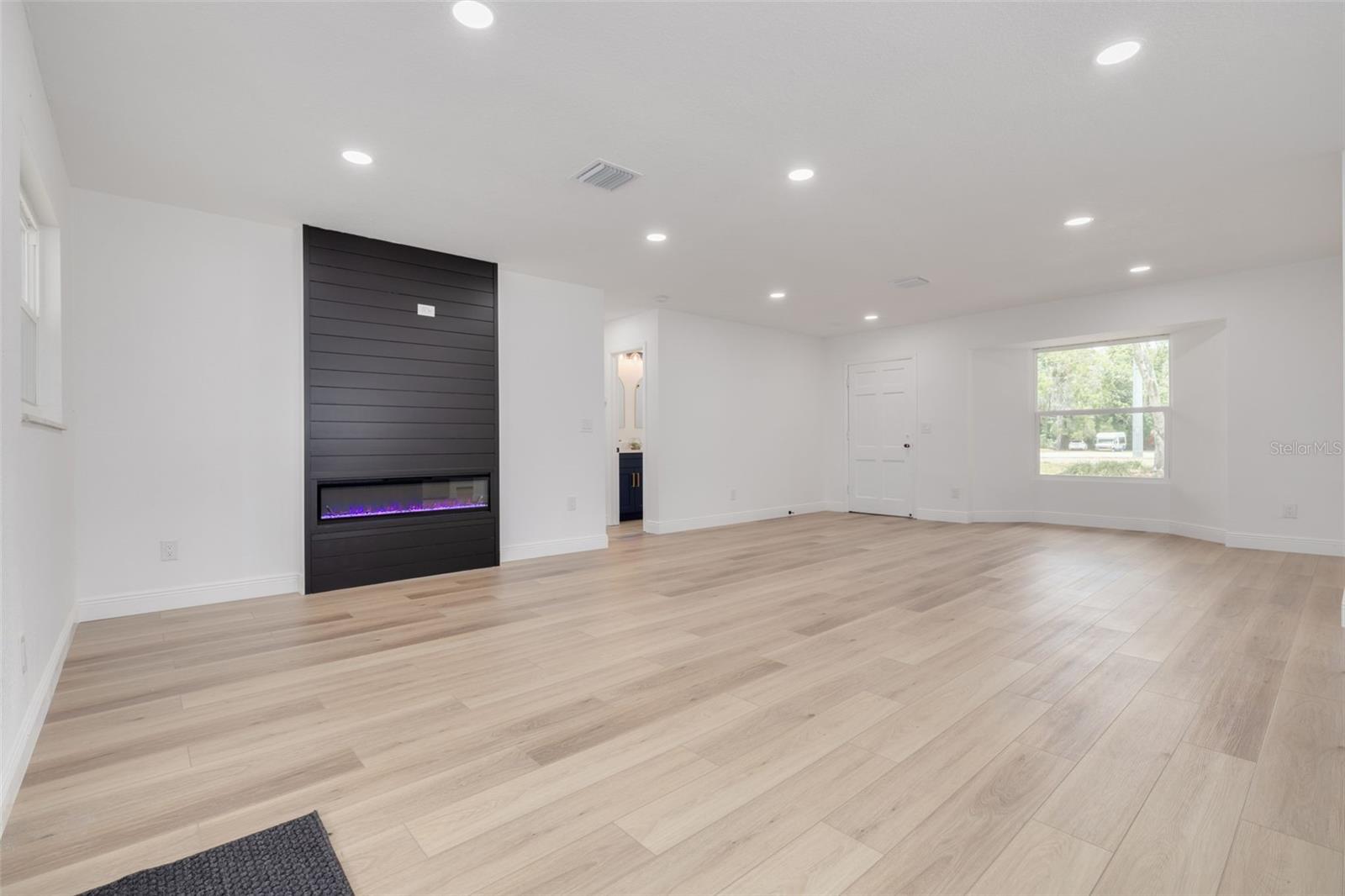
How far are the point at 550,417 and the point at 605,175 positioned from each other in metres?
2.58

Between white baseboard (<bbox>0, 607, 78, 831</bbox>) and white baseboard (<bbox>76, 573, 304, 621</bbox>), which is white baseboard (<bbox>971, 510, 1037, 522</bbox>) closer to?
white baseboard (<bbox>76, 573, 304, 621</bbox>)

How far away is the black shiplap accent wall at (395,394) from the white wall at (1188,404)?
5.39 meters

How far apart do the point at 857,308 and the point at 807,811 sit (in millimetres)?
6034

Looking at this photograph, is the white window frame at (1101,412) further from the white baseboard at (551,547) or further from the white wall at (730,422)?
the white baseboard at (551,547)

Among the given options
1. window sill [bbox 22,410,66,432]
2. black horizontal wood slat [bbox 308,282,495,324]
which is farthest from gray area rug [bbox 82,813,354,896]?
black horizontal wood slat [bbox 308,282,495,324]

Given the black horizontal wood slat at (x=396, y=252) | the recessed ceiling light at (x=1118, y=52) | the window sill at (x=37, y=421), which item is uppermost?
the recessed ceiling light at (x=1118, y=52)

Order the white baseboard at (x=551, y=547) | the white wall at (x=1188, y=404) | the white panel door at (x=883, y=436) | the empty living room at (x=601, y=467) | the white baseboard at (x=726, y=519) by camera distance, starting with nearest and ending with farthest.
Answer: the empty living room at (x=601, y=467) → the white wall at (x=1188, y=404) → the white baseboard at (x=551, y=547) → the white baseboard at (x=726, y=519) → the white panel door at (x=883, y=436)

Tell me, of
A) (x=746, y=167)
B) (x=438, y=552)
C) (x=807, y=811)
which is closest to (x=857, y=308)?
(x=746, y=167)

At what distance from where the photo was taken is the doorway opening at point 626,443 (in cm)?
770

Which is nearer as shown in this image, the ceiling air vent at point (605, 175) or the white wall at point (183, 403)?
the ceiling air vent at point (605, 175)

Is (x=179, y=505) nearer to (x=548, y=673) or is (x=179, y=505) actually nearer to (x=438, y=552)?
(x=438, y=552)

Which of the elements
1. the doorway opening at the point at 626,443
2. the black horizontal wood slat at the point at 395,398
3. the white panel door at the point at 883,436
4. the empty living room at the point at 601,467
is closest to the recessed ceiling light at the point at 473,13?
the empty living room at the point at 601,467

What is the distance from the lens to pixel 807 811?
63.4 inches

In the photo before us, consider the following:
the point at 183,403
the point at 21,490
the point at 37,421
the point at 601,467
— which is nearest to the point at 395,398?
the point at 183,403
